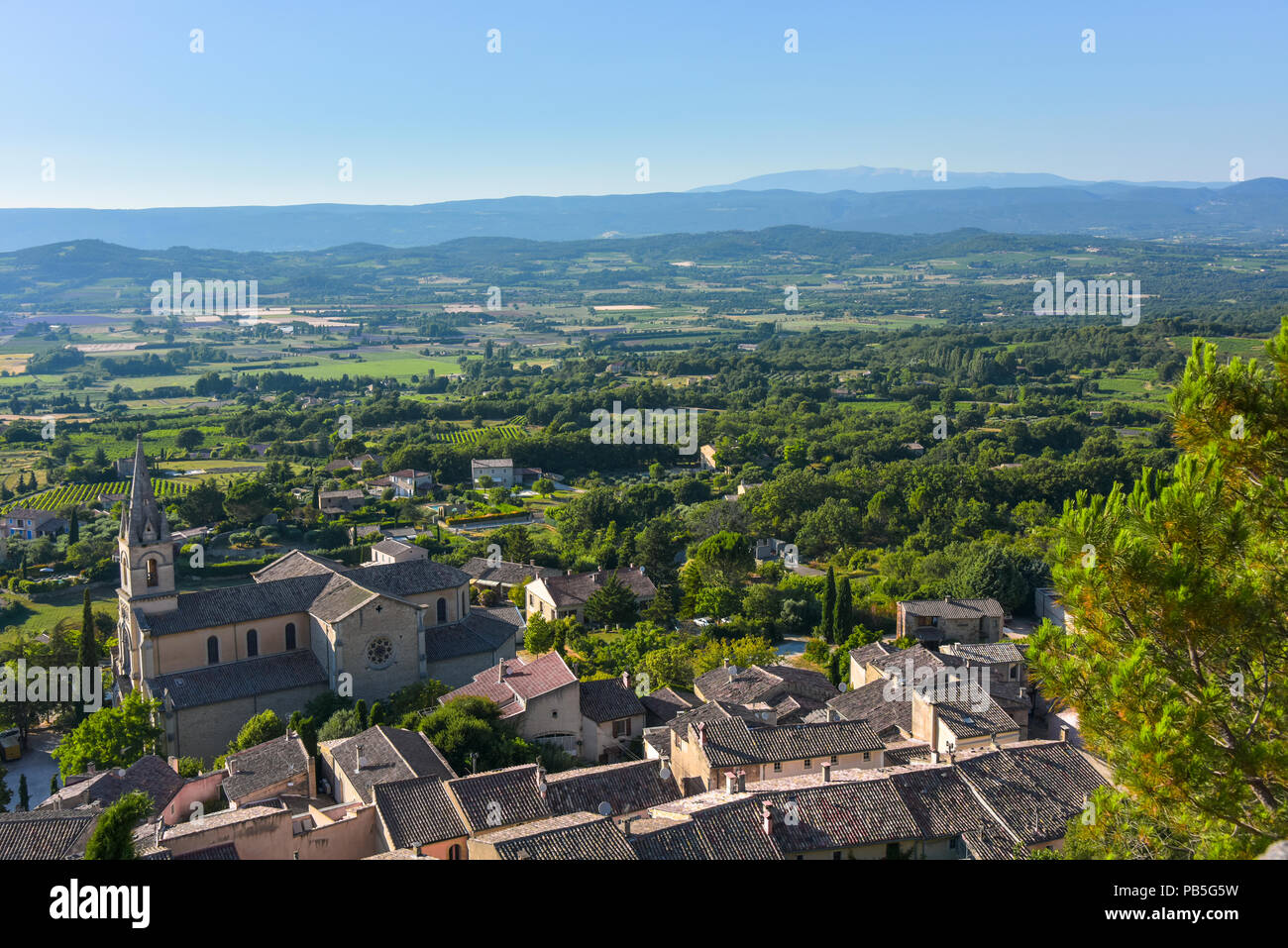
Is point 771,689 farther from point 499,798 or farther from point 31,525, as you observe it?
point 31,525

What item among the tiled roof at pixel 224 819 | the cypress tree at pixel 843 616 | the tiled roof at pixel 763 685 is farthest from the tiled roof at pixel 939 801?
the cypress tree at pixel 843 616

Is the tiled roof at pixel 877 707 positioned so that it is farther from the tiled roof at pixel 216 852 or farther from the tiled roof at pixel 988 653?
the tiled roof at pixel 216 852

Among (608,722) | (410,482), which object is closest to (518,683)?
(608,722)

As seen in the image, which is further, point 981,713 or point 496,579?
point 496,579

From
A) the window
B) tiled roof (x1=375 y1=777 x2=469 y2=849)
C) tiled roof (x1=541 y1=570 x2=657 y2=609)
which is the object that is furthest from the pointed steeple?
tiled roof (x1=541 y1=570 x2=657 y2=609)
